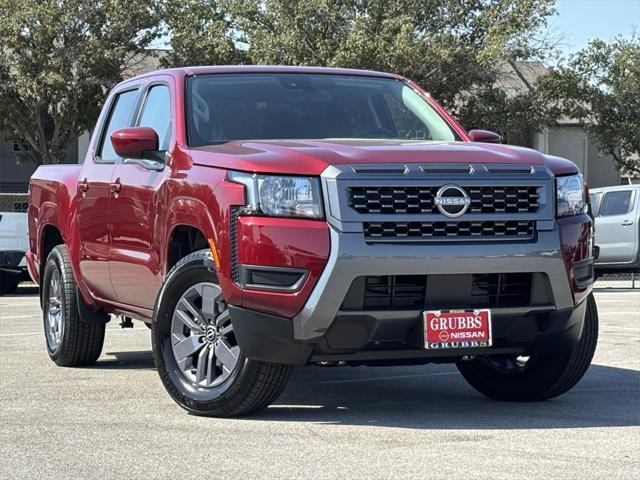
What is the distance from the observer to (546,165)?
6.60 metres

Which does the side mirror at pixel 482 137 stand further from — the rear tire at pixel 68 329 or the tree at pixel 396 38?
the tree at pixel 396 38

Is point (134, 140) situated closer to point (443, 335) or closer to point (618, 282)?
point (443, 335)

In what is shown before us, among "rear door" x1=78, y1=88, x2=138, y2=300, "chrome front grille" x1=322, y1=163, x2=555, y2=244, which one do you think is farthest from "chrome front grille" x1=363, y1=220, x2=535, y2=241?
"rear door" x1=78, y1=88, x2=138, y2=300

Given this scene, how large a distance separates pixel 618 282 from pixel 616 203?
2.42 meters

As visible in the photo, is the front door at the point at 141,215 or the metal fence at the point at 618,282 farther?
the metal fence at the point at 618,282

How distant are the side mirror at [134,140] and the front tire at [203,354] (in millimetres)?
852

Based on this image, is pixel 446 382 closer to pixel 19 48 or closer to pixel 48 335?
pixel 48 335

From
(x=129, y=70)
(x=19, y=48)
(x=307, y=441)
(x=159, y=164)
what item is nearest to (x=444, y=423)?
(x=307, y=441)

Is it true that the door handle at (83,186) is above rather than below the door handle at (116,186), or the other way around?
below

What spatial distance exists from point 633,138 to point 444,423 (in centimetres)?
4021

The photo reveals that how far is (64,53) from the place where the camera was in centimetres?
3719

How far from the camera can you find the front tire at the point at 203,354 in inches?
251

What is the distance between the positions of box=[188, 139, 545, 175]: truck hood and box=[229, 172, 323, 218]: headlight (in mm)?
49

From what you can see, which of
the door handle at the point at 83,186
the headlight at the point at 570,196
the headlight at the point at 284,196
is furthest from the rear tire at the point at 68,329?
the headlight at the point at 570,196
